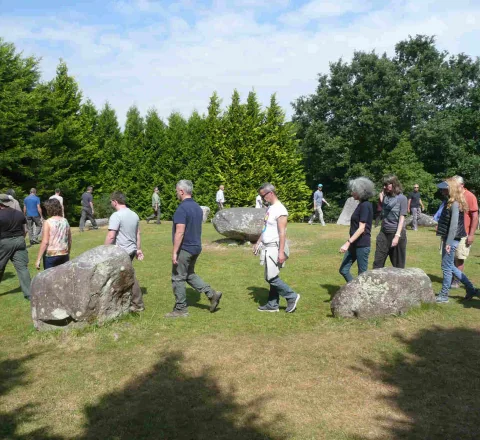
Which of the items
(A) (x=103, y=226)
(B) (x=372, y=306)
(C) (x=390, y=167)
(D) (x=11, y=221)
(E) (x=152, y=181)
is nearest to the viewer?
(B) (x=372, y=306)

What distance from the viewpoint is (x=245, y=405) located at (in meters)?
4.23

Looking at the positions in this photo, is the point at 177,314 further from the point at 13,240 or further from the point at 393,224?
the point at 393,224

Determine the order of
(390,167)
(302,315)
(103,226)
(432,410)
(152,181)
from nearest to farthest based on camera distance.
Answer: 1. (432,410)
2. (302,315)
3. (103,226)
4. (152,181)
5. (390,167)

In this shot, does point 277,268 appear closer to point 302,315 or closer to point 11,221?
point 302,315

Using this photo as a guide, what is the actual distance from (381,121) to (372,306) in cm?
2831

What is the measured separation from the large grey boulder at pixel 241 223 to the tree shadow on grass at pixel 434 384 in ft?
27.6

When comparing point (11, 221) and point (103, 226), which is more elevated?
point (11, 221)

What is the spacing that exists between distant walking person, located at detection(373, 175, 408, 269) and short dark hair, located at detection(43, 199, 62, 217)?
545 cm

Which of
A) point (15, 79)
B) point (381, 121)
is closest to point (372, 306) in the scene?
point (15, 79)

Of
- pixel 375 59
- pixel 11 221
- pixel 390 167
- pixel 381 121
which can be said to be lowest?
pixel 11 221

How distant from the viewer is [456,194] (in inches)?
280

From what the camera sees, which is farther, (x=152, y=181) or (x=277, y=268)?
(x=152, y=181)

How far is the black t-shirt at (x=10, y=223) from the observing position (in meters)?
8.02

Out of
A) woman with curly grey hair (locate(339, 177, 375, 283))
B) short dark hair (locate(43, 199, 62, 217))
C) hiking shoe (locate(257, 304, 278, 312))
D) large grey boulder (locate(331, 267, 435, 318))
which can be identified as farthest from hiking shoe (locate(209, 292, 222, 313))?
short dark hair (locate(43, 199, 62, 217))
